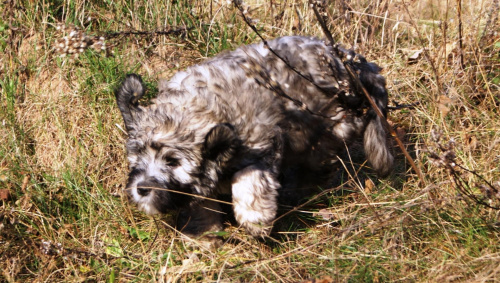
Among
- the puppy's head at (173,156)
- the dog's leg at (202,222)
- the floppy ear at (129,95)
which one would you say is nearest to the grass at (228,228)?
the dog's leg at (202,222)

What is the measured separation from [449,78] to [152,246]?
3.12 m

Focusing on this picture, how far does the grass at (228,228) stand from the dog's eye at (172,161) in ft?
2.34

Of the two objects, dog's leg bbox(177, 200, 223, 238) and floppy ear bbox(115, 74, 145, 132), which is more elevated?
floppy ear bbox(115, 74, 145, 132)

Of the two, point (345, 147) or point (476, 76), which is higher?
point (476, 76)

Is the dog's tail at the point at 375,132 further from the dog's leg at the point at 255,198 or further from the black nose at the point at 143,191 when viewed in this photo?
the black nose at the point at 143,191

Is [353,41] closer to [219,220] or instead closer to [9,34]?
[219,220]

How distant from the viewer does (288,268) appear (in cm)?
397

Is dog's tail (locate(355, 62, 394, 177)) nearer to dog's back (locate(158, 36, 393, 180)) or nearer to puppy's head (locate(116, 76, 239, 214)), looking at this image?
dog's back (locate(158, 36, 393, 180))

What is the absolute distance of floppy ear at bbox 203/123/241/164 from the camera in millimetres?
3705

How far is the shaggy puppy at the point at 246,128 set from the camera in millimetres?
3842

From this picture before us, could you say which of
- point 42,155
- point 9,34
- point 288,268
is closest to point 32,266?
point 42,155

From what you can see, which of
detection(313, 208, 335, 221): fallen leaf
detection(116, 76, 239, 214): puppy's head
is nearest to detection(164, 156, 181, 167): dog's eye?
detection(116, 76, 239, 214): puppy's head

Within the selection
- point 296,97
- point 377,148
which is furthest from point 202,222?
point 377,148

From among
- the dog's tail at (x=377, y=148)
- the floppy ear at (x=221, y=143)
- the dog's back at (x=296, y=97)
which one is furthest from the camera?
the dog's tail at (x=377, y=148)
